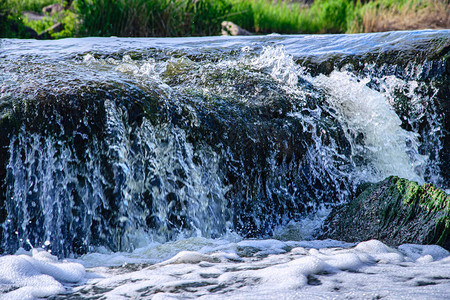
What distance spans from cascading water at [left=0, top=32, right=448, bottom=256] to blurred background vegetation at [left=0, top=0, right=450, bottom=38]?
451cm

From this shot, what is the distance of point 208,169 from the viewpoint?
11.9 ft

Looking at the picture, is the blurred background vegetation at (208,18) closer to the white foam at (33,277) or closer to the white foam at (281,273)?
the white foam at (281,273)

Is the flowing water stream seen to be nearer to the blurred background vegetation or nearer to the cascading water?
the cascading water

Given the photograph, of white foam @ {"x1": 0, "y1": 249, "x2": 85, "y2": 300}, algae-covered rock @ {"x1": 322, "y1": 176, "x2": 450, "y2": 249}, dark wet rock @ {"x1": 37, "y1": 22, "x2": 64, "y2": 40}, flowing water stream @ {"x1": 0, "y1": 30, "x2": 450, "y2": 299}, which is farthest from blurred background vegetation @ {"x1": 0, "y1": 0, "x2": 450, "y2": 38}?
white foam @ {"x1": 0, "y1": 249, "x2": 85, "y2": 300}

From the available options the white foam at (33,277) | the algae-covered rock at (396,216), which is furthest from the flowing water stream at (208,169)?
the algae-covered rock at (396,216)

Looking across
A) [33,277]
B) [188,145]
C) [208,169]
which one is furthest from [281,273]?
[188,145]

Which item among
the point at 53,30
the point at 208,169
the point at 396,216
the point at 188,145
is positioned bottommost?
the point at 396,216

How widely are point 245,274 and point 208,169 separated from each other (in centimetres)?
131

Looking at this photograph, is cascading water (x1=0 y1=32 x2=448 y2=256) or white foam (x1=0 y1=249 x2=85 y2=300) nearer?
white foam (x1=0 y1=249 x2=85 y2=300)

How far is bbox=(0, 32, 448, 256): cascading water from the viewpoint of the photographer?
329 cm

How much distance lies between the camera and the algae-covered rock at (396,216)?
10.0 ft

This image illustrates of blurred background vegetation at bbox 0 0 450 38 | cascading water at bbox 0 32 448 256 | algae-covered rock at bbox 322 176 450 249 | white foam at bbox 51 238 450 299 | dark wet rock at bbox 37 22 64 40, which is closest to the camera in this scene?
white foam at bbox 51 238 450 299

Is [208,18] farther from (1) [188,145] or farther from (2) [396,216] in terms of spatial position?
(2) [396,216]

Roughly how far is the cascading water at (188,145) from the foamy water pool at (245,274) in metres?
0.40
